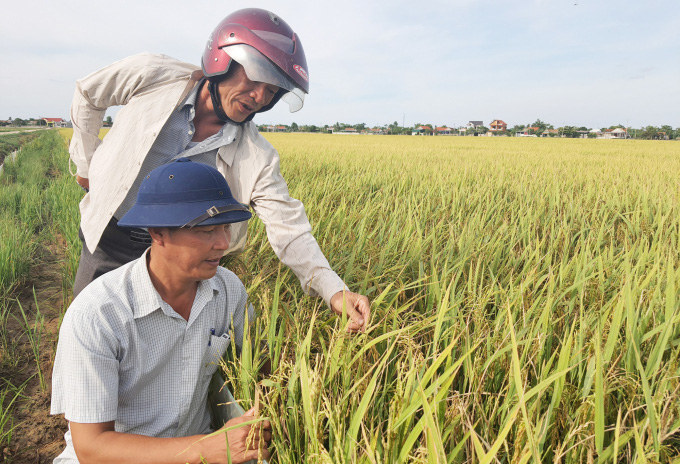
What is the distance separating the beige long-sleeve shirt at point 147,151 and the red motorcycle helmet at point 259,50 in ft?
0.76

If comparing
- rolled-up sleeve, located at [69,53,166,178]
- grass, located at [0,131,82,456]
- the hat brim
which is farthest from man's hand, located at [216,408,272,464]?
rolled-up sleeve, located at [69,53,166,178]

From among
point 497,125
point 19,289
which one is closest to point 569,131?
point 497,125

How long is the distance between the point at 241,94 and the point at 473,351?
110cm

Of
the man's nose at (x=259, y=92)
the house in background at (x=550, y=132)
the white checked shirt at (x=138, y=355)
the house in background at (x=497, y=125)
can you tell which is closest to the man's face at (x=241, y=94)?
the man's nose at (x=259, y=92)

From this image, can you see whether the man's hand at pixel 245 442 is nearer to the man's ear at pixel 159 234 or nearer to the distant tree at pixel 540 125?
the man's ear at pixel 159 234

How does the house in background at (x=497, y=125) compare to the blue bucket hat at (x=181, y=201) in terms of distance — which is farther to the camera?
the house in background at (x=497, y=125)

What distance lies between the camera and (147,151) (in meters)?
1.59

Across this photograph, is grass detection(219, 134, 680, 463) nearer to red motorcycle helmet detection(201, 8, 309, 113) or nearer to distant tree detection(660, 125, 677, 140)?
red motorcycle helmet detection(201, 8, 309, 113)

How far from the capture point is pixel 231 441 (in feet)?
3.07

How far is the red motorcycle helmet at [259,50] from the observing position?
1.42 metres

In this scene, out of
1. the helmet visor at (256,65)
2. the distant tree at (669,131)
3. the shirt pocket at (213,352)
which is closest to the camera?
the shirt pocket at (213,352)

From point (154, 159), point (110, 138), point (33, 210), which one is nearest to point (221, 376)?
point (154, 159)

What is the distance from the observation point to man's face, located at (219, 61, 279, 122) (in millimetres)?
1484

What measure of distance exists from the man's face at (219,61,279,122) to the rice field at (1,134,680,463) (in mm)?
607
